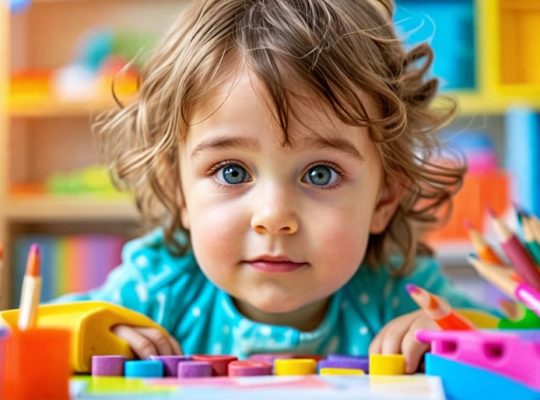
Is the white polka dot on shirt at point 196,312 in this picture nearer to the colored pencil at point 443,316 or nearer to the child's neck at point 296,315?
the child's neck at point 296,315

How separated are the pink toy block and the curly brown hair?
277 millimetres

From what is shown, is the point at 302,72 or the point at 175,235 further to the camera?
the point at 175,235

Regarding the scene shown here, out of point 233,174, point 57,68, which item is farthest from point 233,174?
point 57,68

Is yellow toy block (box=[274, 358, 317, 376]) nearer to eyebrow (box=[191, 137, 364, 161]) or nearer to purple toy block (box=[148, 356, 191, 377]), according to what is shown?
purple toy block (box=[148, 356, 191, 377])

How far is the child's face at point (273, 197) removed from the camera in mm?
809

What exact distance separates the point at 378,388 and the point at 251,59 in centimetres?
38

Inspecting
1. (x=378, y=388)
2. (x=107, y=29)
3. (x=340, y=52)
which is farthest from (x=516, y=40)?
(x=378, y=388)

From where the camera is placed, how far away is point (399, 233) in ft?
3.43

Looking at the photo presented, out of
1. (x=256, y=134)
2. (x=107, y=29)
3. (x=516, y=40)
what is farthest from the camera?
(x=107, y=29)

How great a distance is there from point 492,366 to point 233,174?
340 millimetres

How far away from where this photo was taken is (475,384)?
575mm

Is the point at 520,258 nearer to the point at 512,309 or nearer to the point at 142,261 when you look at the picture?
the point at 512,309

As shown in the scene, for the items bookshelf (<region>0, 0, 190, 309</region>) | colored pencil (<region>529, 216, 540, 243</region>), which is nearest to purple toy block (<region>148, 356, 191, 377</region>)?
colored pencil (<region>529, 216, 540, 243</region>)

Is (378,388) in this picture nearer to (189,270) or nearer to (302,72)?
(302,72)
